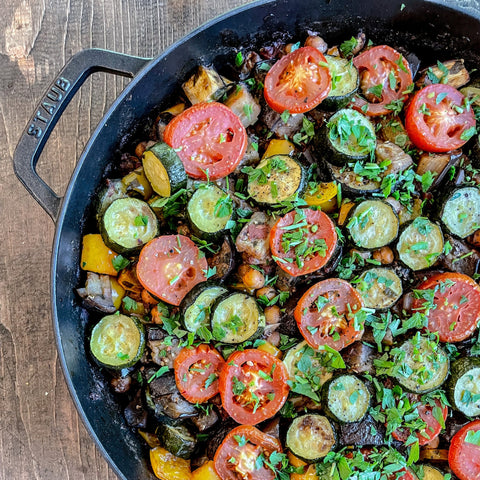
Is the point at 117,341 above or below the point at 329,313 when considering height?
below

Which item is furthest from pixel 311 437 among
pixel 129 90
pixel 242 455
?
pixel 129 90

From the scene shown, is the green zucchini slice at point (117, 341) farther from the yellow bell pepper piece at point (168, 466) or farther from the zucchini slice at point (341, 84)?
the zucchini slice at point (341, 84)

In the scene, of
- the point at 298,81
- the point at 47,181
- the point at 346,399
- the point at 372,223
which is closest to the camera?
the point at 346,399

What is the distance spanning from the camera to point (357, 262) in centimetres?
340

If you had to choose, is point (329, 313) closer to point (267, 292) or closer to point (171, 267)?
point (267, 292)

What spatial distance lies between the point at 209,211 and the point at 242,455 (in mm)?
1415

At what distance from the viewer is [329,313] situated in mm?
3268

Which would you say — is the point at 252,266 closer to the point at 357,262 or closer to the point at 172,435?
the point at 357,262

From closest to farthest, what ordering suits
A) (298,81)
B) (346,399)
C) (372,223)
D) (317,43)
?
(346,399) → (372,223) → (298,81) → (317,43)

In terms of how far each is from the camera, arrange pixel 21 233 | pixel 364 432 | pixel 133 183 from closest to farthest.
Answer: pixel 364 432 < pixel 133 183 < pixel 21 233

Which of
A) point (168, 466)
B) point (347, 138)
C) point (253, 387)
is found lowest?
point (168, 466)

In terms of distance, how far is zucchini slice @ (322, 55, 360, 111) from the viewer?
346 cm

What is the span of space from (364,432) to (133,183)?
2.01 m

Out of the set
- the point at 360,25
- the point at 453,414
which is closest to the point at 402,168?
the point at 360,25
